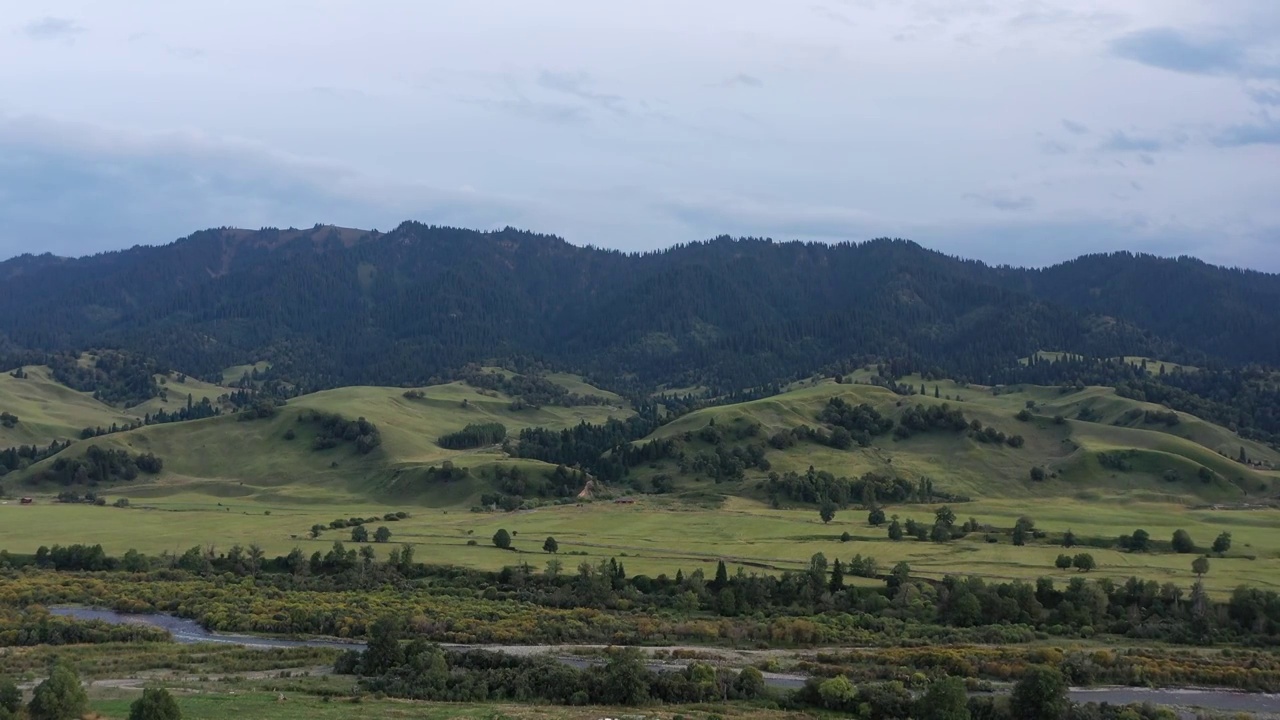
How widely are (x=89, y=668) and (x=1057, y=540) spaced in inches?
3976

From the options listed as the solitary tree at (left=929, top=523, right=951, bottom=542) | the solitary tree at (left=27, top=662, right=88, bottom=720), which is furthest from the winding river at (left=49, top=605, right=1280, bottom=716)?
the solitary tree at (left=929, top=523, right=951, bottom=542)

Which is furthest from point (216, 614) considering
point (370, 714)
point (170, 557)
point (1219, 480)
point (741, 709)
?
A: point (1219, 480)

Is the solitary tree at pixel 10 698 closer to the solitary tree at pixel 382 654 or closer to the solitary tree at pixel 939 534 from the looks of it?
the solitary tree at pixel 382 654

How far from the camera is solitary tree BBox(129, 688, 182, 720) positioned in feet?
192

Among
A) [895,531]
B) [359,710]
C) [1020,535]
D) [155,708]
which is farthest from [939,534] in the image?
[155,708]

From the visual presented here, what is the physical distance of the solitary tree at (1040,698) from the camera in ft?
213

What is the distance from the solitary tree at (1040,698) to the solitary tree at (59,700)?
175 feet

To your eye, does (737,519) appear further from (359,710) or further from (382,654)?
(359,710)

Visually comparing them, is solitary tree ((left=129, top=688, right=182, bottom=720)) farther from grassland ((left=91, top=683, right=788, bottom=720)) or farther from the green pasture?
the green pasture

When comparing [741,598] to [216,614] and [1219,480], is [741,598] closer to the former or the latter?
[216,614]

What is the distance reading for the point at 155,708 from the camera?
58.6 m

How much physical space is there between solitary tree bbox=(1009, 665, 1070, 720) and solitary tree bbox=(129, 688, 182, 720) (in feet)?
154

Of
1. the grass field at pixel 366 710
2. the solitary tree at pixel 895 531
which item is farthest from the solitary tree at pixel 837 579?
the grass field at pixel 366 710

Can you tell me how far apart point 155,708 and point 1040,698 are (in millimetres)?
48797
